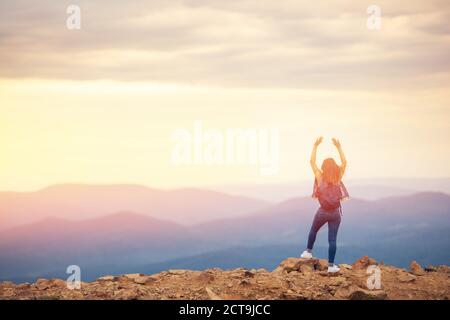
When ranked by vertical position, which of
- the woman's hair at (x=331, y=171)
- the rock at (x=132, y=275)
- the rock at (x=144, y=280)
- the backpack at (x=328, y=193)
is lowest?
the rock at (x=144, y=280)

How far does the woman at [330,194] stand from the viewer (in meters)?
17.8

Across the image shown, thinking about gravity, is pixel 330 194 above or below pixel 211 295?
above

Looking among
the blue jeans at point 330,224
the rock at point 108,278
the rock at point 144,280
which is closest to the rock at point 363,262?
the blue jeans at point 330,224

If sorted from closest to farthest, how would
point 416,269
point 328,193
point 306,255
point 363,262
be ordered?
point 328,193, point 306,255, point 363,262, point 416,269

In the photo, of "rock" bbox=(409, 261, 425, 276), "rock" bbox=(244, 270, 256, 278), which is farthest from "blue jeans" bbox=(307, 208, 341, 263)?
"rock" bbox=(409, 261, 425, 276)

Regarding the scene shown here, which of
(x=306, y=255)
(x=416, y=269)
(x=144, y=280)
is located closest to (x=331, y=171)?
(x=306, y=255)

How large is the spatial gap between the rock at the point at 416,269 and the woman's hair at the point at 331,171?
12.1 feet

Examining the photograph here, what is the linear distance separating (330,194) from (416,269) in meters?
3.73

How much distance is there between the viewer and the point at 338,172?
58.5 feet

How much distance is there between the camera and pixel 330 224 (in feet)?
58.7

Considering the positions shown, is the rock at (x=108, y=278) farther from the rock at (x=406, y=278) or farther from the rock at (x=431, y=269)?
the rock at (x=431, y=269)

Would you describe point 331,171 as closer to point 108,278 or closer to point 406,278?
point 406,278
